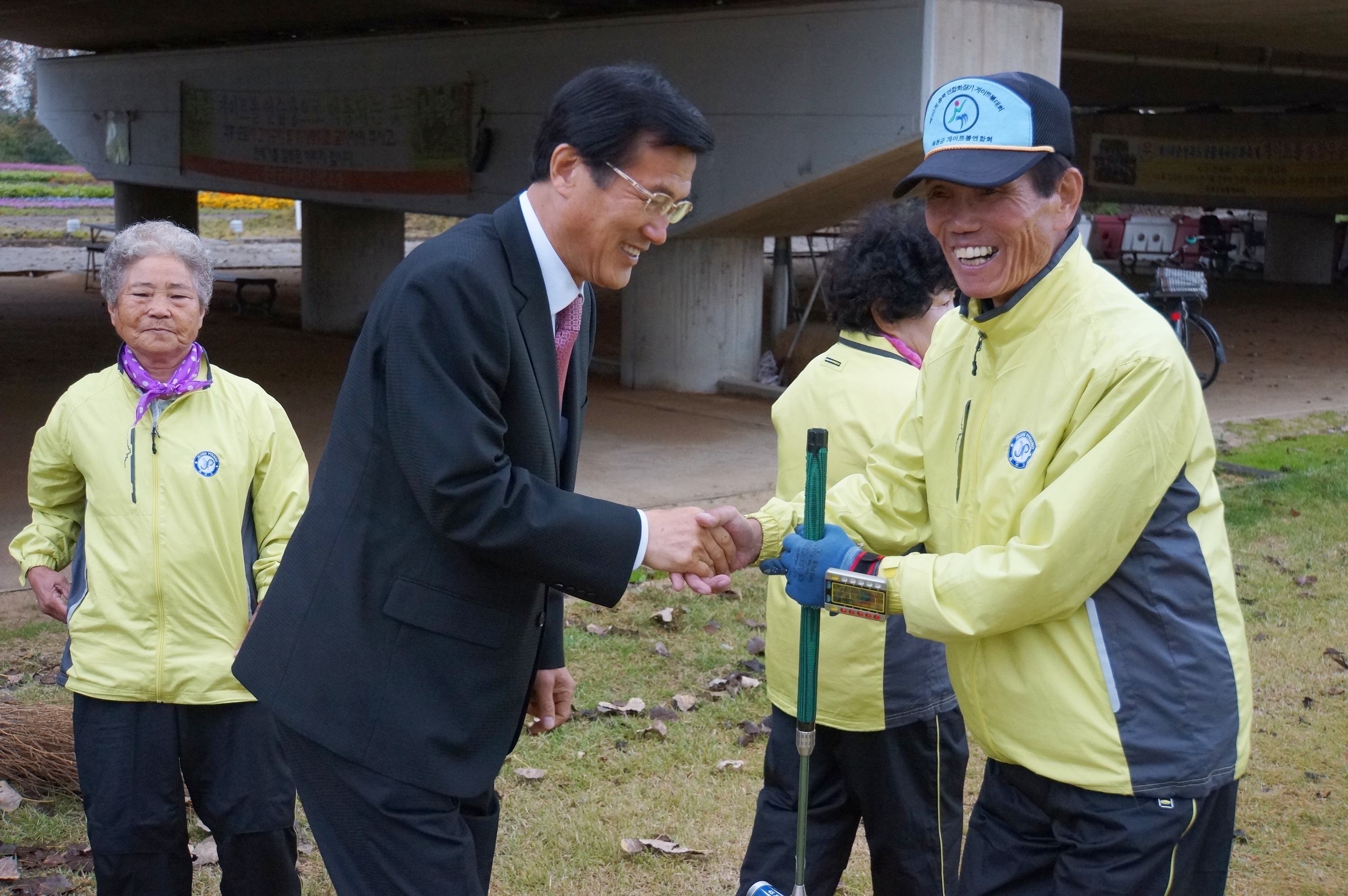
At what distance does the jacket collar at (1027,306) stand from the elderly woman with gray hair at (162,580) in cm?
183

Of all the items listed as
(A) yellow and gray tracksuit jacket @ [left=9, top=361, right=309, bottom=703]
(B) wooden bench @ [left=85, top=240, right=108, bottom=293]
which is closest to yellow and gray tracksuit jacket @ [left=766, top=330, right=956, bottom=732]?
(A) yellow and gray tracksuit jacket @ [left=9, top=361, right=309, bottom=703]

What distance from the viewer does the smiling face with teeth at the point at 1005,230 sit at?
2.44 meters

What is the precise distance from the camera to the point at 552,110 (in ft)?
8.27

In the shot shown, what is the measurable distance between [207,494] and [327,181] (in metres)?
14.4

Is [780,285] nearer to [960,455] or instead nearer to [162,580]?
[162,580]

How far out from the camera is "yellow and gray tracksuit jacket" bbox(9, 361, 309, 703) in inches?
124

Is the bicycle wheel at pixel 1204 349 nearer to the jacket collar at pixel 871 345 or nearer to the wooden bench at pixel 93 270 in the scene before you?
the jacket collar at pixel 871 345

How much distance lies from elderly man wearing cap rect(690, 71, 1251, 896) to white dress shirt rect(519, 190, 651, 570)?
49 centimetres

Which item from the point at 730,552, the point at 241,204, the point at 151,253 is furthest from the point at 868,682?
the point at 241,204

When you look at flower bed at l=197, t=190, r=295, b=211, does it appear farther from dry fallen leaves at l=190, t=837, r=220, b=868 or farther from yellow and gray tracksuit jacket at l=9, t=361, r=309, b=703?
yellow and gray tracksuit jacket at l=9, t=361, r=309, b=703

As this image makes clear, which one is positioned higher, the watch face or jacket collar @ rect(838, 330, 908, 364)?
jacket collar @ rect(838, 330, 908, 364)

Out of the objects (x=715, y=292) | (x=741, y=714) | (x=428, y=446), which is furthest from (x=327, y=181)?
(x=428, y=446)

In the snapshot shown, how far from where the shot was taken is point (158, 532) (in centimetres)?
319

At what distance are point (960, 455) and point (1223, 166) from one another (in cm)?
2493
